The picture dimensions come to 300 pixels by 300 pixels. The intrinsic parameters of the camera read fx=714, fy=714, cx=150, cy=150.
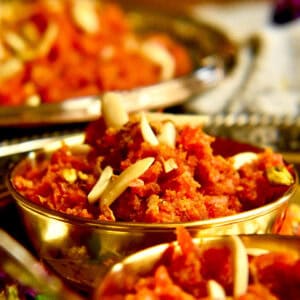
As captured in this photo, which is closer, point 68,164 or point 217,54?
point 68,164

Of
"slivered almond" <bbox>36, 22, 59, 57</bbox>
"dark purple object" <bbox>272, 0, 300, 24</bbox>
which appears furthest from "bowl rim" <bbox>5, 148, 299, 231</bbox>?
"dark purple object" <bbox>272, 0, 300, 24</bbox>

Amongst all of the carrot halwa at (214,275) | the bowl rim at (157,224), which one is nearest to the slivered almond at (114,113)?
the bowl rim at (157,224)

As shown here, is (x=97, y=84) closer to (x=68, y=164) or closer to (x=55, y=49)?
(x=55, y=49)

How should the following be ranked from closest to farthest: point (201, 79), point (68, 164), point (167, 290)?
point (167, 290)
point (68, 164)
point (201, 79)

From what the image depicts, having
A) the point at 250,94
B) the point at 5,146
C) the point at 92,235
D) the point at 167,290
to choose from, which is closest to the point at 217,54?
the point at 250,94

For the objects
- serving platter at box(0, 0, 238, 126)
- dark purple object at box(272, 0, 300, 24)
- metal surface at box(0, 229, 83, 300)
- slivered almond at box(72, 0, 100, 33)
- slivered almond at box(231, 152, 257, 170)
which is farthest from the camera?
dark purple object at box(272, 0, 300, 24)

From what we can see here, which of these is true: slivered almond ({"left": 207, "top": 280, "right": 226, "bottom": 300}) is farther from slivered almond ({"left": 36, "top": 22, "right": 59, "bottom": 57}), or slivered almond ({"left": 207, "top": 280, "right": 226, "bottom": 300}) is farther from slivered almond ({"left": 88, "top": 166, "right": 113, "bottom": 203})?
slivered almond ({"left": 36, "top": 22, "right": 59, "bottom": 57})

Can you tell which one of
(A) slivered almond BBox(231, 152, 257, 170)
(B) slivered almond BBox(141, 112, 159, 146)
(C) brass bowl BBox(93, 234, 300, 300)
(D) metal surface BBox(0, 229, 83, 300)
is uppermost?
(B) slivered almond BBox(141, 112, 159, 146)

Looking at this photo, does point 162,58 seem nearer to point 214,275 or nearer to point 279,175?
point 279,175
